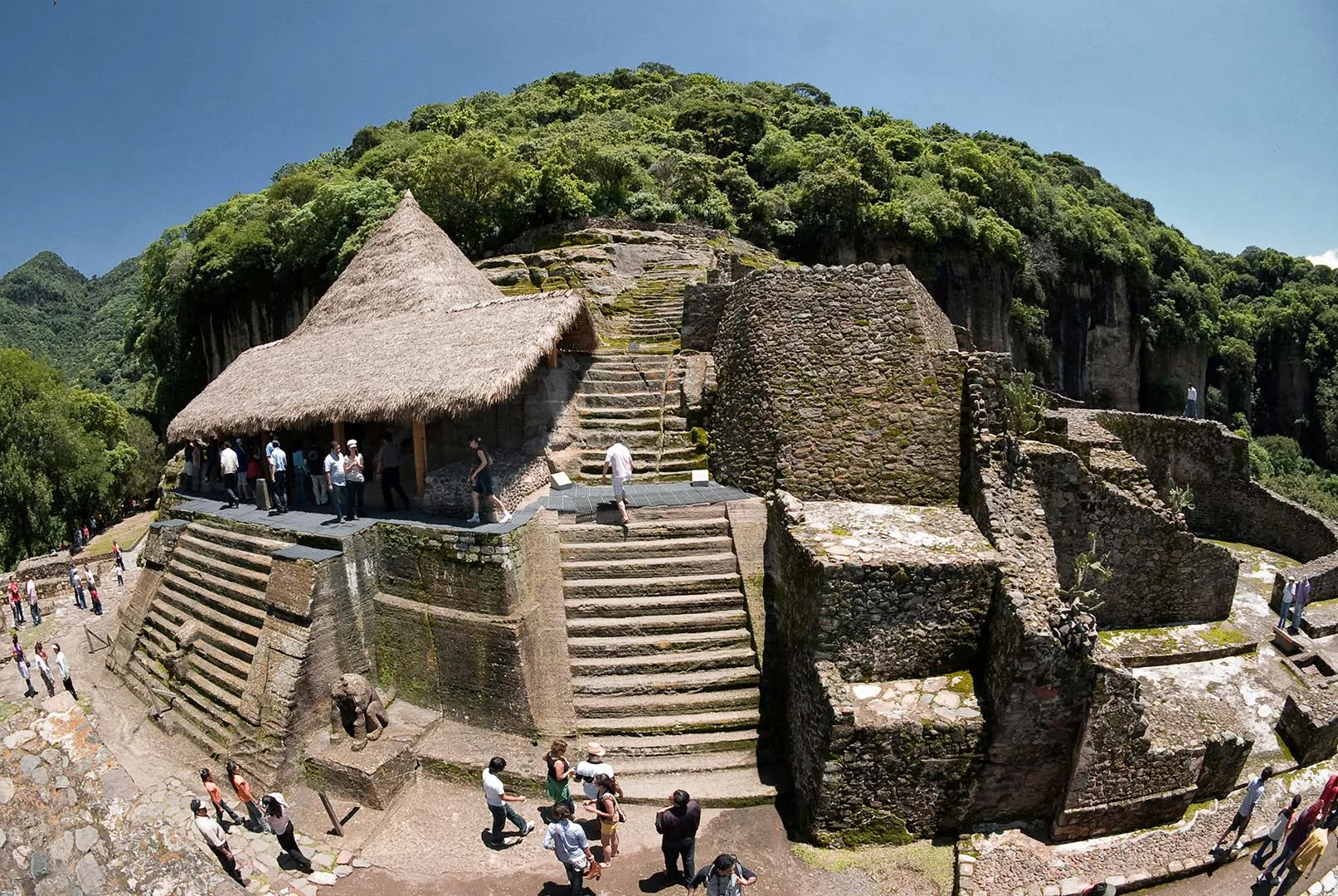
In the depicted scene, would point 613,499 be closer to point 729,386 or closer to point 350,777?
point 729,386

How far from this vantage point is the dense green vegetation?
70.8 feet

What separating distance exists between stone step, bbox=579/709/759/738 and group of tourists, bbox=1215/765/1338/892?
196 inches

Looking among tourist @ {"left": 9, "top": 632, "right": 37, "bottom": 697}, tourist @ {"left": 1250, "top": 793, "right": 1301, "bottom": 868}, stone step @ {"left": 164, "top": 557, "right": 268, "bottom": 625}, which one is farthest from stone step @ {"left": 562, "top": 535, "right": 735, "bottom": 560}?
tourist @ {"left": 9, "top": 632, "right": 37, "bottom": 697}

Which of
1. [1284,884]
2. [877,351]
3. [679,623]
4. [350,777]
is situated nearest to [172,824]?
[350,777]

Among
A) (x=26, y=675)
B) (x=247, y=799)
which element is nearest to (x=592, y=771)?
(x=247, y=799)

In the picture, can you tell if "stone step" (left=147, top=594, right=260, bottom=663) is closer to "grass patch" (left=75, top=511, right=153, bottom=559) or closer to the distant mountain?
"grass patch" (left=75, top=511, right=153, bottom=559)

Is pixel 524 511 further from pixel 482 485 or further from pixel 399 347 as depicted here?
pixel 399 347

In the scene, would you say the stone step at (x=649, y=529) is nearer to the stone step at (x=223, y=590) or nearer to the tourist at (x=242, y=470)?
the stone step at (x=223, y=590)

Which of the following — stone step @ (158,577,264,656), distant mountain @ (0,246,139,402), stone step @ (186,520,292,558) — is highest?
distant mountain @ (0,246,139,402)

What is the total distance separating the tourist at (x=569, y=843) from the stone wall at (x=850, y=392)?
519 cm

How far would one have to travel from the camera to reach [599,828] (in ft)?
21.8

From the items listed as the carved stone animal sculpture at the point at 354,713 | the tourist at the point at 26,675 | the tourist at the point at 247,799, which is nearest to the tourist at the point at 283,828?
the tourist at the point at 247,799

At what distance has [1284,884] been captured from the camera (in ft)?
21.4

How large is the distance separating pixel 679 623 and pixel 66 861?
6704 mm
